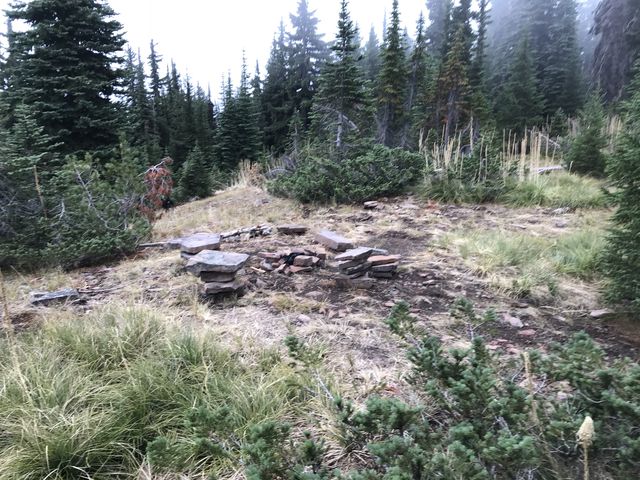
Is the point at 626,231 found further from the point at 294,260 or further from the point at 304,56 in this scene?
the point at 304,56

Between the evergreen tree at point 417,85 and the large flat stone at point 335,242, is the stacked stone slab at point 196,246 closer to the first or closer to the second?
the large flat stone at point 335,242

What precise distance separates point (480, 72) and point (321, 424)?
24285 mm

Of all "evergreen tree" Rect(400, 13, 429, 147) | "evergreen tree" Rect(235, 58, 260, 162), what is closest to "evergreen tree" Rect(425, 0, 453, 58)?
"evergreen tree" Rect(400, 13, 429, 147)

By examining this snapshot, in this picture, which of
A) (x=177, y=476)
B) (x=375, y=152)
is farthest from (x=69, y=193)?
(x=375, y=152)

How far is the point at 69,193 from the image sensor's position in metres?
5.36

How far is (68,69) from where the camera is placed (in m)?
12.3

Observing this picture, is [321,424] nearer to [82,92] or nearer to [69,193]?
[69,193]

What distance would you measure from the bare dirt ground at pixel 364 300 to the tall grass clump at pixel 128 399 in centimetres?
37

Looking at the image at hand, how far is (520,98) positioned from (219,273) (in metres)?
22.1

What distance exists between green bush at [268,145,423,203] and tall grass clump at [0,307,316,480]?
532 cm

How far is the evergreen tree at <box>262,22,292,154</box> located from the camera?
29688mm

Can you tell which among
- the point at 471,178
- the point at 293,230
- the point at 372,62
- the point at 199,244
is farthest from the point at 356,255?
the point at 372,62

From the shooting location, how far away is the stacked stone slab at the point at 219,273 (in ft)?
11.7

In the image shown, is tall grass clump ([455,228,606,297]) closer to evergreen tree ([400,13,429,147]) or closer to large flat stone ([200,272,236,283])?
large flat stone ([200,272,236,283])
